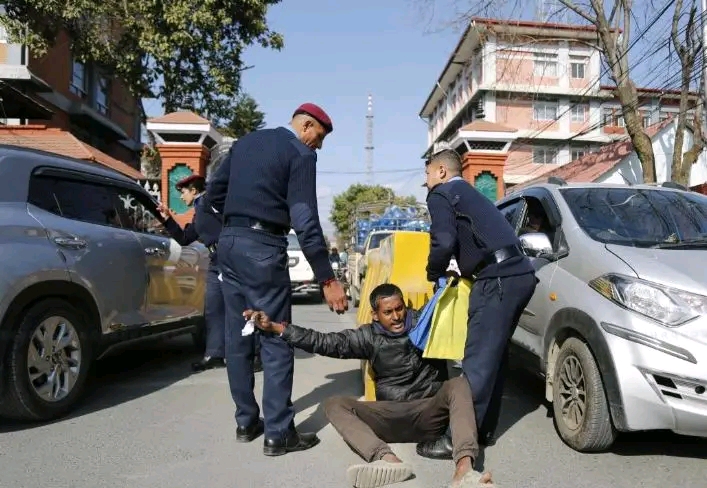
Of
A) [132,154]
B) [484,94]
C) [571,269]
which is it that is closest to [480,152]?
[571,269]

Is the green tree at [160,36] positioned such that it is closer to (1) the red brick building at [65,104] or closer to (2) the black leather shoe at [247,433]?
(1) the red brick building at [65,104]

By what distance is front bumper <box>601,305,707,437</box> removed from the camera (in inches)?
122

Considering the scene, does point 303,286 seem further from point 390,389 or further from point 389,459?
point 389,459

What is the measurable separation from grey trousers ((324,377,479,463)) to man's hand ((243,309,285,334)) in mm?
510

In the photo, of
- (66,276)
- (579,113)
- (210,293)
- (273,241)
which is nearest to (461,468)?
(273,241)

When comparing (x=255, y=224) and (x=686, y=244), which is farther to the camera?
(x=686, y=244)

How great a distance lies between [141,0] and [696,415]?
17.0 meters

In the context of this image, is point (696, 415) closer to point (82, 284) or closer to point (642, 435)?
point (642, 435)

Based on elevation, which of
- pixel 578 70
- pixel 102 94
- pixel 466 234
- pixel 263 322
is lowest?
pixel 263 322

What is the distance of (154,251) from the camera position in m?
5.33

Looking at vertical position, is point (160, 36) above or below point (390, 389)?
above

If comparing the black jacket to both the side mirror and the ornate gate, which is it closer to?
the side mirror

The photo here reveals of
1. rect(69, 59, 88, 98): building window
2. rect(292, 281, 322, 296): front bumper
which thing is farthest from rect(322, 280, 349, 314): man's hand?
rect(69, 59, 88, 98): building window

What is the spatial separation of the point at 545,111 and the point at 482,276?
39996 mm
